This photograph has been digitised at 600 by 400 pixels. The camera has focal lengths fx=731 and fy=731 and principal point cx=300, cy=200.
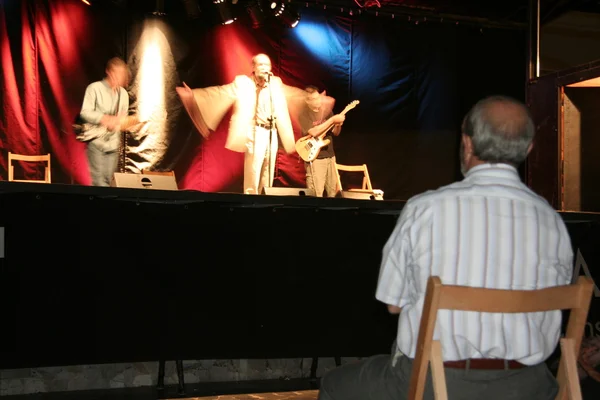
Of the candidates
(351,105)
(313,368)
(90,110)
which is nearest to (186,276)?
(313,368)

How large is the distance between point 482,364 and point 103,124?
19.7 feet

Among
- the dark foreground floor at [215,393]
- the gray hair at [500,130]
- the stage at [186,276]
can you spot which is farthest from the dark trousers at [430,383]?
the dark foreground floor at [215,393]

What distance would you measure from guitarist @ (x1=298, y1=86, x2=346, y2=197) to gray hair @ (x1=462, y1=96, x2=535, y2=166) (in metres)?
5.87

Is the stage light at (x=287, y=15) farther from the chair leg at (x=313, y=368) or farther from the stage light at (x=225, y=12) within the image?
the chair leg at (x=313, y=368)

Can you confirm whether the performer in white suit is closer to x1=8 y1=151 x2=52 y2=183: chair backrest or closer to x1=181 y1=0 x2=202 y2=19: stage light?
x1=181 y1=0 x2=202 y2=19: stage light

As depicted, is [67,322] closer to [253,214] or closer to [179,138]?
[253,214]

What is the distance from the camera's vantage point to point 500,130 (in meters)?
1.65

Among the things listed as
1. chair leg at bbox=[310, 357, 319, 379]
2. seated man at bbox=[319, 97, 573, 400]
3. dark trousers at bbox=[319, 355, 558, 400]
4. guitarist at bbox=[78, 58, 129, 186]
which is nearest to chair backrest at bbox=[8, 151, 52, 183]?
guitarist at bbox=[78, 58, 129, 186]

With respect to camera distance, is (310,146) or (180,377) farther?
(310,146)

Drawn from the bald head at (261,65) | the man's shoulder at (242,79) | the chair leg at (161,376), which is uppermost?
the bald head at (261,65)

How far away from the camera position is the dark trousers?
1593mm

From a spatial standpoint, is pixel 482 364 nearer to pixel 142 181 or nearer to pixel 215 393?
pixel 215 393

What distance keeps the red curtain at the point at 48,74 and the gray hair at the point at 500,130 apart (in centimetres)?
592

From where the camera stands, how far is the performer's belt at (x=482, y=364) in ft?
5.21
